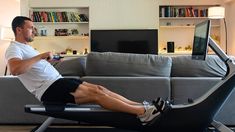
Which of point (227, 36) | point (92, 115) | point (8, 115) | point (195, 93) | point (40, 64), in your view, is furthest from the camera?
point (227, 36)

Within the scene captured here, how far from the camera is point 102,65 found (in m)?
3.11

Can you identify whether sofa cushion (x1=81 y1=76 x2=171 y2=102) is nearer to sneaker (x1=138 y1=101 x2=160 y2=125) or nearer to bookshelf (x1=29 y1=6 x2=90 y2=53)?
sneaker (x1=138 y1=101 x2=160 y2=125)

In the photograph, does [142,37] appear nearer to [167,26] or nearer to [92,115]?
[167,26]

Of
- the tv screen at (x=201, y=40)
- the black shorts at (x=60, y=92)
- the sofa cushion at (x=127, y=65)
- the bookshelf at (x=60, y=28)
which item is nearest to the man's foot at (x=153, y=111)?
the tv screen at (x=201, y=40)

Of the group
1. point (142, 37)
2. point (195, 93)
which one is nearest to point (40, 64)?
point (195, 93)

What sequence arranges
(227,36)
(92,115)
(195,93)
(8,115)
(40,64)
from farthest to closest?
1. (227,36)
2. (8,115)
3. (195,93)
4. (40,64)
5. (92,115)

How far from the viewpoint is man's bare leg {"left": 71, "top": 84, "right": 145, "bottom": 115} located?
2459 millimetres

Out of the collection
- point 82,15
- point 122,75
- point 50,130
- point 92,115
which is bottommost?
point 50,130

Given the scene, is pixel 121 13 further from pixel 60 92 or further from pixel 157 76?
pixel 60 92

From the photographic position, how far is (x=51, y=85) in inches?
105

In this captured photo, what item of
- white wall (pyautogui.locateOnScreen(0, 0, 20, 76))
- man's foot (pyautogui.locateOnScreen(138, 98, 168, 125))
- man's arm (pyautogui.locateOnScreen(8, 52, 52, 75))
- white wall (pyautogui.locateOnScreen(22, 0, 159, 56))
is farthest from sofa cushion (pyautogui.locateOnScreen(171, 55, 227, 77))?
white wall (pyautogui.locateOnScreen(22, 0, 159, 56))

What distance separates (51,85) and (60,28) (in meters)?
5.35

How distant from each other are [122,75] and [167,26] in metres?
4.73

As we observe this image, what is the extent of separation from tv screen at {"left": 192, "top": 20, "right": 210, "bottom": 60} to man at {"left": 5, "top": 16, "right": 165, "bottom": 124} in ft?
1.59
